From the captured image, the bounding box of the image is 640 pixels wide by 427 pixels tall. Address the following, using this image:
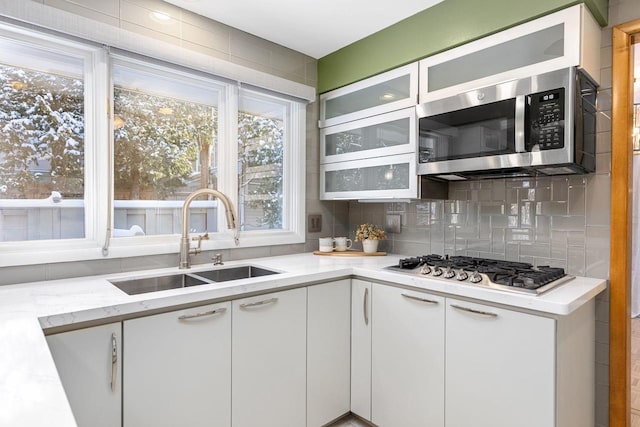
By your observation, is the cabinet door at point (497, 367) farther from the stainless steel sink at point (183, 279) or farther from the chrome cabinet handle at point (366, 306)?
the stainless steel sink at point (183, 279)

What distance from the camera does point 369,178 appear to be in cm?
248

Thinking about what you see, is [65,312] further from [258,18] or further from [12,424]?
[258,18]

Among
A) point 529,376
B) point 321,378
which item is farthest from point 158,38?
point 529,376

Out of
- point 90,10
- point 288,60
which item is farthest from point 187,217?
point 288,60

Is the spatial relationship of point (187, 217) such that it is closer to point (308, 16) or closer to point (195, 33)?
point (195, 33)

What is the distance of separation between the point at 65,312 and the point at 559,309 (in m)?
1.70

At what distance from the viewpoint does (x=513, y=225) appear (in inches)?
83.1

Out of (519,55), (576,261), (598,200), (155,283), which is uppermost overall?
(519,55)

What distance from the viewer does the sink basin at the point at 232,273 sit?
2.15 m

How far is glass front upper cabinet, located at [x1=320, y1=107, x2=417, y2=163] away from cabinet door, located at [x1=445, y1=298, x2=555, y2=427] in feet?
3.33

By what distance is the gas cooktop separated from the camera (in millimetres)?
1559

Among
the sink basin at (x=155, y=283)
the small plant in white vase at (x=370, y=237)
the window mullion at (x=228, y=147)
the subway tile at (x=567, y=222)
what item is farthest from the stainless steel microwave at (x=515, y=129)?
the sink basin at (x=155, y=283)

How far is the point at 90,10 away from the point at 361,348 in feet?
7.18

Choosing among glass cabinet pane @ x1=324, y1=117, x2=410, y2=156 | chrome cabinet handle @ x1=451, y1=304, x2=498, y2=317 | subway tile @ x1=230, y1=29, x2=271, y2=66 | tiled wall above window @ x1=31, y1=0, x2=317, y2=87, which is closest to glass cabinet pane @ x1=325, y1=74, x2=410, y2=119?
glass cabinet pane @ x1=324, y1=117, x2=410, y2=156
